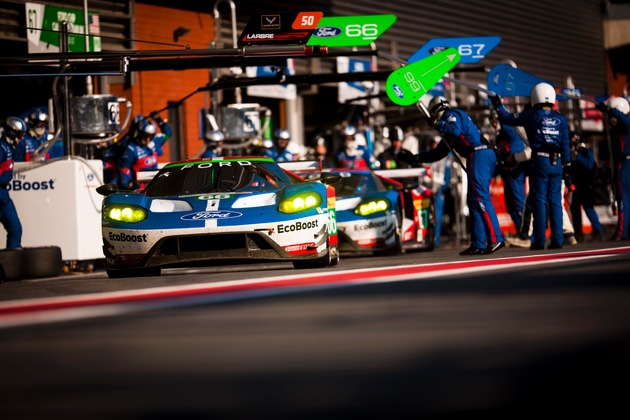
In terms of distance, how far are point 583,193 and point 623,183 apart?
1.90 m

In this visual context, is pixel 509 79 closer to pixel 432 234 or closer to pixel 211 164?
pixel 432 234

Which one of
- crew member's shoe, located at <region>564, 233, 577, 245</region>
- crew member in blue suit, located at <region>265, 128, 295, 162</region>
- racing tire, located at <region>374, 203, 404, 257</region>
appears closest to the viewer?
racing tire, located at <region>374, 203, 404, 257</region>

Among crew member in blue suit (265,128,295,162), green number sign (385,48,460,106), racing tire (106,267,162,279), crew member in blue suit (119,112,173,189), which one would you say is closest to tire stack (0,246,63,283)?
racing tire (106,267,162,279)

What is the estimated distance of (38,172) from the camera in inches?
557

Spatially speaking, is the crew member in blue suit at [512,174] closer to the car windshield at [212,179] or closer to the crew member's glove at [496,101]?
the crew member's glove at [496,101]

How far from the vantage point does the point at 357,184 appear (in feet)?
49.1

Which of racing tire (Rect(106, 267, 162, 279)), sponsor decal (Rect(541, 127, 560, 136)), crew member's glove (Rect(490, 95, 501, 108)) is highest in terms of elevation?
crew member's glove (Rect(490, 95, 501, 108))

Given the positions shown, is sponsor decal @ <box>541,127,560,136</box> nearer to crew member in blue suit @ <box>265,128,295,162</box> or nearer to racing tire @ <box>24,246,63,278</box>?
racing tire @ <box>24,246,63,278</box>

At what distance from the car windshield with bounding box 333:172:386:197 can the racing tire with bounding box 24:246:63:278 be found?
3655 mm

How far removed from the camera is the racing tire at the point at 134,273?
35.4 ft

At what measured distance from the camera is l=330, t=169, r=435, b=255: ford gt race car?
1394 cm

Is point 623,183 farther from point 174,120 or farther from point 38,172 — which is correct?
point 174,120

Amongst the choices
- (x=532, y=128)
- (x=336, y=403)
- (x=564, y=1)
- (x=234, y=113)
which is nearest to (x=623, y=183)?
(x=532, y=128)

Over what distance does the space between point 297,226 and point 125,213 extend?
4.78 ft
